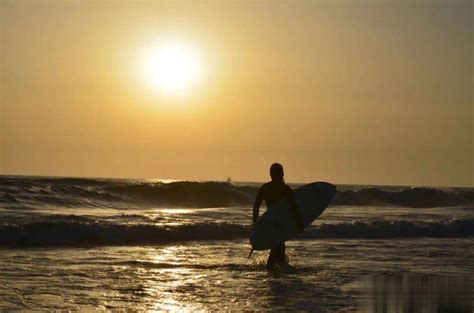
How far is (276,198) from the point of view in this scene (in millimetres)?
12016

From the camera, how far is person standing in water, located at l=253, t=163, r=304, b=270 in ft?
38.3

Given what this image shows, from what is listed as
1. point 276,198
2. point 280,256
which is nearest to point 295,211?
point 276,198

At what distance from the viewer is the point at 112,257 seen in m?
13.5

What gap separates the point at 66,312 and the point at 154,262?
4.79 meters

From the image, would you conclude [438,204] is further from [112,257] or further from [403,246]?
[112,257]

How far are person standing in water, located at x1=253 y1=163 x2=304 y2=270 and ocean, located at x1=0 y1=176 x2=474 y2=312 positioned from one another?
0.29m

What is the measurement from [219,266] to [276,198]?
157 cm

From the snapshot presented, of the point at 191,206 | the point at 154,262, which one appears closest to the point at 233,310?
the point at 154,262

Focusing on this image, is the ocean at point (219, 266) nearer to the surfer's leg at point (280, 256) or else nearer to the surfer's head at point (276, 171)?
the surfer's leg at point (280, 256)

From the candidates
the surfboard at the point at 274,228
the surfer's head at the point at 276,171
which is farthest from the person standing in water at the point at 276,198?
the surfboard at the point at 274,228

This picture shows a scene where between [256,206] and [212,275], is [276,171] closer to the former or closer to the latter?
[256,206]

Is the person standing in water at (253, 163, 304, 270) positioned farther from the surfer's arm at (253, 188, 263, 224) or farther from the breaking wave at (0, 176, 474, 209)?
the breaking wave at (0, 176, 474, 209)

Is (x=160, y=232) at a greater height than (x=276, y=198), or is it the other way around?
(x=276, y=198)

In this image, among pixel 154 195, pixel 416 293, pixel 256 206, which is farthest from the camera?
pixel 154 195
